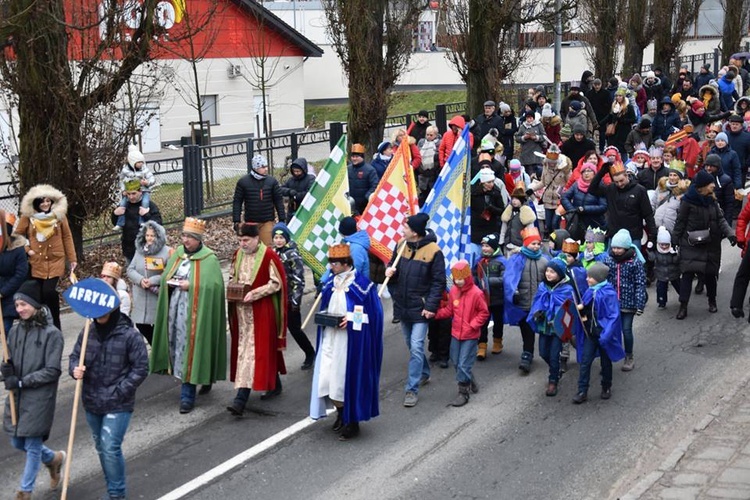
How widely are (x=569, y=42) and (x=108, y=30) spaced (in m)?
39.8

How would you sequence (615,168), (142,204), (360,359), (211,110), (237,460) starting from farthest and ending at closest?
1. (211,110)
2. (615,168)
3. (142,204)
4. (360,359)
5. (237,460)

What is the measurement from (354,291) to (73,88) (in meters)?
7.45

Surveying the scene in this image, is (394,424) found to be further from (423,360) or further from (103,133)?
(103,133)

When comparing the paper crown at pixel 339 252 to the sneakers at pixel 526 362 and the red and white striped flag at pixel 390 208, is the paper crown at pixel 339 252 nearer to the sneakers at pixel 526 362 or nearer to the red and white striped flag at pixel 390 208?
the sneakers at pixel 526 362

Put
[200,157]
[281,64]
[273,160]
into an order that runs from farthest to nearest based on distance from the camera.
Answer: [281,64]
[273,160]
[200,157]

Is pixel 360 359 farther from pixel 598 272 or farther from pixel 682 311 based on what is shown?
pixel 682 311

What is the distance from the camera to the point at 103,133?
16188mm

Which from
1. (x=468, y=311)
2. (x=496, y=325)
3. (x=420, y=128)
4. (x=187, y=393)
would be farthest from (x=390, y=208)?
(x=420, y=128)

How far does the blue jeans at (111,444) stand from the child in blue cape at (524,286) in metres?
4.68

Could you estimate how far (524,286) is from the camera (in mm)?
11883

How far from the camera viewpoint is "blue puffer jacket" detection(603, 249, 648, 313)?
38.9 feet

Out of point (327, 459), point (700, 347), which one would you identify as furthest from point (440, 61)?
point (327, 459)

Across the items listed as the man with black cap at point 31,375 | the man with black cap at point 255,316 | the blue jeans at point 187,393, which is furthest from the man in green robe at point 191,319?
the man with black cap at point 31,375

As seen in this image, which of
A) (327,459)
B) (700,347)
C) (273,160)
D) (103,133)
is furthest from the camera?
(273,160)
